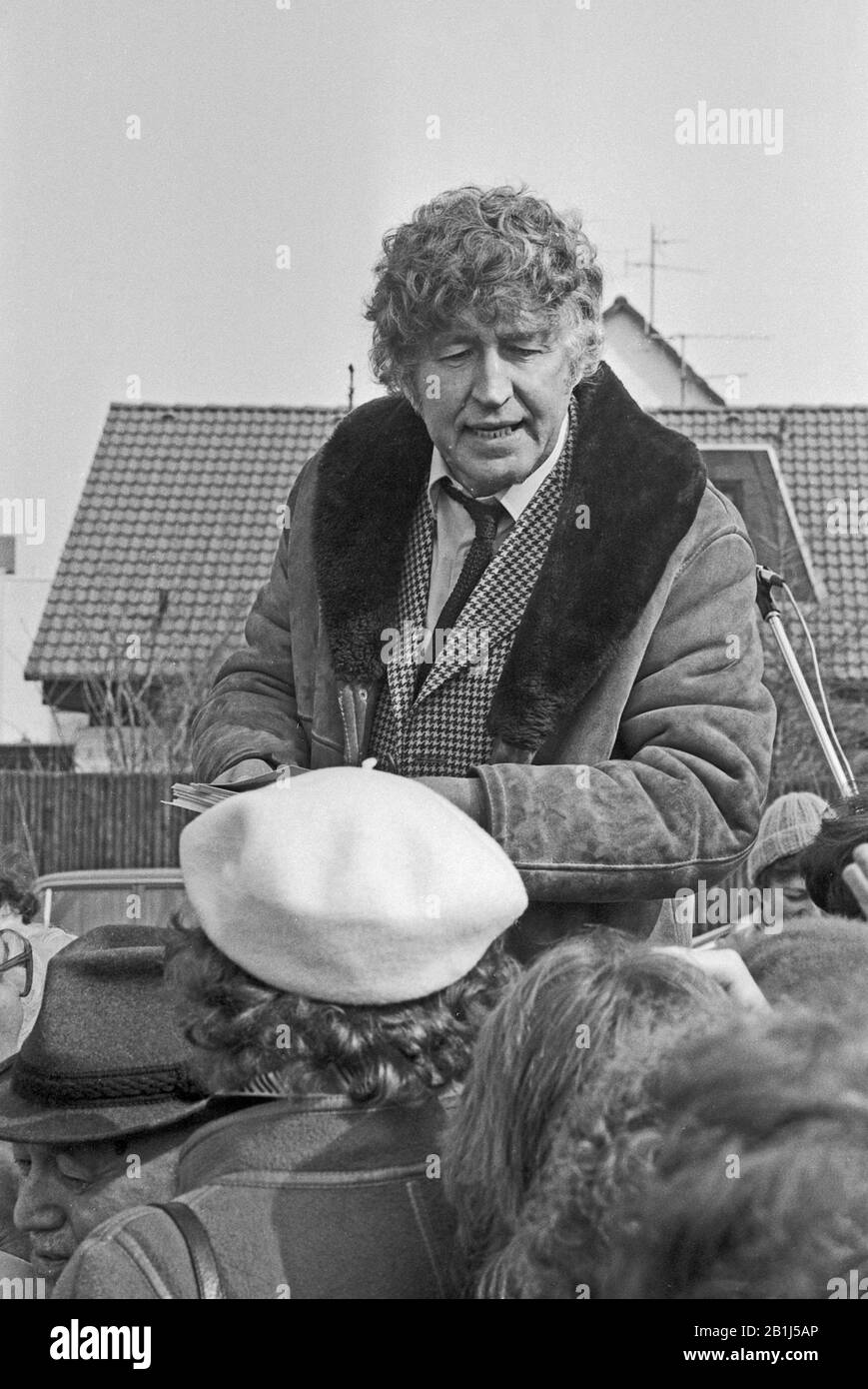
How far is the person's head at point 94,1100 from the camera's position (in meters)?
2.25

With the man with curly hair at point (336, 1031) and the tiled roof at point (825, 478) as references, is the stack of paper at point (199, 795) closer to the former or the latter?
the man with curly hair at point (336, 1031)

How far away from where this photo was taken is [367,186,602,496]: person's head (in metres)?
2.51

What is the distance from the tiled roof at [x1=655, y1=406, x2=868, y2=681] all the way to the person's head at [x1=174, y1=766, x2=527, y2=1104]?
13.7 m

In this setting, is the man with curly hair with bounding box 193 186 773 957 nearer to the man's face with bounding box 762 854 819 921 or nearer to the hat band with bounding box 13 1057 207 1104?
the hat band with bounding box 13 1057 207 1104

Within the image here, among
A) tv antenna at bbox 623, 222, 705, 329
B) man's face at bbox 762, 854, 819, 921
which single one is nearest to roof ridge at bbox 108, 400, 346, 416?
tv antenna at bbox 623, 222, 705, 329

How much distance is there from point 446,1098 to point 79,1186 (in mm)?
691

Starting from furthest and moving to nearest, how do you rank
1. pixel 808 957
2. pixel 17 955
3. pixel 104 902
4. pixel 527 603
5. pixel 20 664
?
pixel 20 664 → pixel 104 902 → pixel 17 955 → pixel 527 603 → pixel 808 957

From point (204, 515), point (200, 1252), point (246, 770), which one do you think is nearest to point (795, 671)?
A: point (246, 770)

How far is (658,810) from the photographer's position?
7.60 ft

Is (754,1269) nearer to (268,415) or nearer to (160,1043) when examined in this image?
(160,1043)

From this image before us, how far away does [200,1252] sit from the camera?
1.67 metres

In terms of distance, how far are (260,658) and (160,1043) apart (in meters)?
0.69

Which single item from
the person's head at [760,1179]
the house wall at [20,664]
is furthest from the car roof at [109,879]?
the house wall at [20,664]

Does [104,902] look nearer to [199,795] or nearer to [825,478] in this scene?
[199,795]
